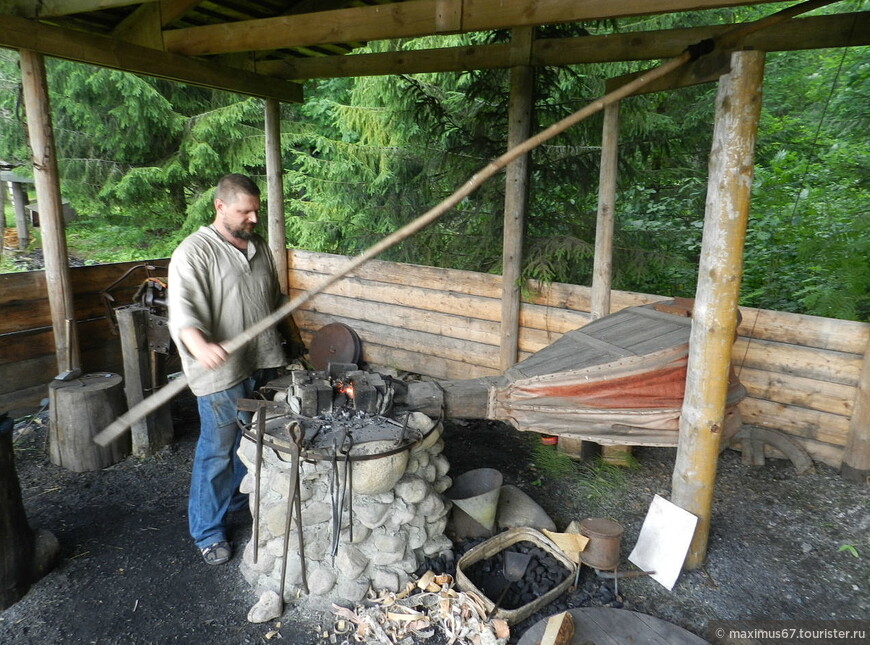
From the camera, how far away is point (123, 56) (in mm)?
4410

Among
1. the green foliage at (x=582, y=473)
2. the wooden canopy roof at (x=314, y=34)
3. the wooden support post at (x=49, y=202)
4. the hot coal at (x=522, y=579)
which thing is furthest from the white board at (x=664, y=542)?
the wooden support post at (x=49, y=202)

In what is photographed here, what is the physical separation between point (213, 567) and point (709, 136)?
17.8 ft

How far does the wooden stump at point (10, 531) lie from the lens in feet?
9.34

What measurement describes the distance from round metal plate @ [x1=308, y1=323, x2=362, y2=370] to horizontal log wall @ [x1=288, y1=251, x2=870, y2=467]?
17cm

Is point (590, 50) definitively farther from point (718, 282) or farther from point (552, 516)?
point (552, 516)

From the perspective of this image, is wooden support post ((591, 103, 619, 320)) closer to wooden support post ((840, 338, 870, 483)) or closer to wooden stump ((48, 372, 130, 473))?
wooden support post ((840, 338, 870, 483))

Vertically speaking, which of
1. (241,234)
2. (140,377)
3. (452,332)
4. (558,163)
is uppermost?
(558,163)

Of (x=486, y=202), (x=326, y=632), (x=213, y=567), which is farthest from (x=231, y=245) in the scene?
(x=486, y=202)

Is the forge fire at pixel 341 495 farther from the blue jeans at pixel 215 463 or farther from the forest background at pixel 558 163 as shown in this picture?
the forest background at pixel 558 163

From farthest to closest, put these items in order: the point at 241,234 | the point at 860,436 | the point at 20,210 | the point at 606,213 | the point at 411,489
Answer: the point at 20,210
the point at 606,213
the point at 860,436
the point at 241,234
the point at 411,489

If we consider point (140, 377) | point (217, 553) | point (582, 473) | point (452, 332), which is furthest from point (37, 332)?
point (582, 473)

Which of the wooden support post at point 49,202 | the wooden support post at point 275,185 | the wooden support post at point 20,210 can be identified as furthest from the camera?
the wooden support post at point 20,210

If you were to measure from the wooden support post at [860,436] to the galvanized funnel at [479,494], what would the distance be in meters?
2.56

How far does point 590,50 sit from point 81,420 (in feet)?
15.5
